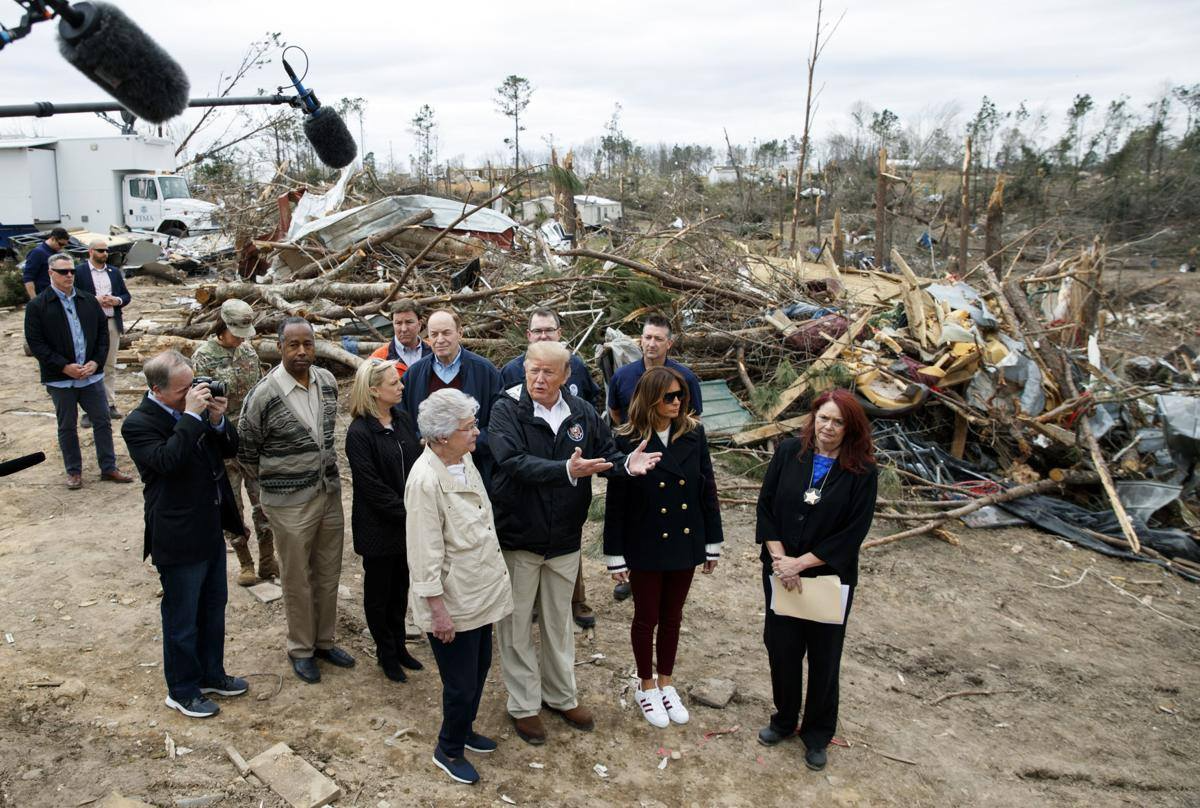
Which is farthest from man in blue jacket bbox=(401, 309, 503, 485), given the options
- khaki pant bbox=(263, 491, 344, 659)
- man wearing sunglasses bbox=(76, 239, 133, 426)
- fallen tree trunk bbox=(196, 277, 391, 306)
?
fallen tree trunk bbox=(196, 277, 391, 306)

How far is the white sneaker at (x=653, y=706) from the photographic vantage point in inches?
137

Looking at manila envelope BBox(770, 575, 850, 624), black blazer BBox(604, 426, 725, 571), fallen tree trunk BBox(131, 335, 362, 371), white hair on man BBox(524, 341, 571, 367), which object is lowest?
manila envelope BBox(770, 575, 850, 624)

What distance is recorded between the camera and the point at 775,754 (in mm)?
3344

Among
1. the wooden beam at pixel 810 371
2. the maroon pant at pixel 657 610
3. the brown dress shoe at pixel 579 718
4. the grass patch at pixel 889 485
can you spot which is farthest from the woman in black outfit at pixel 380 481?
the wooden beam at pixel 810 371

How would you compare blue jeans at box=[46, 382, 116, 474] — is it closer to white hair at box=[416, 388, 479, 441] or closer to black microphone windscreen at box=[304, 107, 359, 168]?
black microphone windscreen at box=[304, 107, 359, 168]

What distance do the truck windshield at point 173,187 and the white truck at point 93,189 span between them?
0.08ft

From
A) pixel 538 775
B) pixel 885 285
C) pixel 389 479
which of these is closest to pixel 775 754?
pixel 538 775

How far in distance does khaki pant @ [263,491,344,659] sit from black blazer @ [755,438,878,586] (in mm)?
1945

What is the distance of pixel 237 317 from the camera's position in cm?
399

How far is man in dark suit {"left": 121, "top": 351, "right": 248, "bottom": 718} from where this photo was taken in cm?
300

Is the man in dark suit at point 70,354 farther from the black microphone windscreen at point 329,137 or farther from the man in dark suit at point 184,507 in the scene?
the black microphone windscreen at point 329,137

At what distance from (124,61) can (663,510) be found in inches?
94.9

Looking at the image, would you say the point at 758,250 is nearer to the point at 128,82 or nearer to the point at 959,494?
the point at 959,494

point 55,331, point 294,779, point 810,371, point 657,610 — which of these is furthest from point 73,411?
point 810,371
